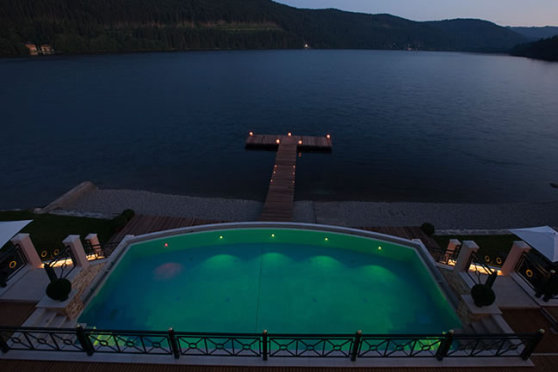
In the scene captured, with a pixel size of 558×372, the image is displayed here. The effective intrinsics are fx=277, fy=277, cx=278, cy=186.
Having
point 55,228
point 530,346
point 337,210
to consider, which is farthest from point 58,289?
point 337,210

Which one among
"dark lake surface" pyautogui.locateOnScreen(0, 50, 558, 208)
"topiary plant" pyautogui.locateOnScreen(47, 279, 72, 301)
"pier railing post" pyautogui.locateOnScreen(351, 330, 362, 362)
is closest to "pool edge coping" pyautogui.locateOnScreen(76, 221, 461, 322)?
"topiary plant" pyautogui.locateOnScreen(47, 279, 72, 301)

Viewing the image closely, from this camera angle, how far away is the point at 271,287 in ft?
45.3

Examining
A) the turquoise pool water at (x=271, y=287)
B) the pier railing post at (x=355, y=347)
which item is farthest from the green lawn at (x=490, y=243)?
the pier railing post at (x=355, y=347)

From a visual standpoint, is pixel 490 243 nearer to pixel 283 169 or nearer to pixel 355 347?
pixel 355 347

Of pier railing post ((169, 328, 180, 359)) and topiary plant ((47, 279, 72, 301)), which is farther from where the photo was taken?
topiary plant ((47, 279, 72, 301))

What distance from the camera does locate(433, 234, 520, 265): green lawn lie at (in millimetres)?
17219

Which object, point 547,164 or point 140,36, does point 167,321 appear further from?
point 140,36

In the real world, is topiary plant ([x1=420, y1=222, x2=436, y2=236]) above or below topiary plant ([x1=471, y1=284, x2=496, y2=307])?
below

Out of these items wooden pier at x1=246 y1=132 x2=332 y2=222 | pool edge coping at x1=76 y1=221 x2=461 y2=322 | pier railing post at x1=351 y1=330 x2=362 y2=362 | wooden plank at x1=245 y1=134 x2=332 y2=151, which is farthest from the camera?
wooden plank at x1=245 y1=134 x2=332 y2=151

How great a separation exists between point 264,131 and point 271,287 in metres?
37.9

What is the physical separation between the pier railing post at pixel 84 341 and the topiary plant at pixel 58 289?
273 centimetres

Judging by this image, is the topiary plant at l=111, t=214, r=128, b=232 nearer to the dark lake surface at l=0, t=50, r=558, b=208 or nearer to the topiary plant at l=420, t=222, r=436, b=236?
the dark lake surface at l=0, t=50, r=558, b=208

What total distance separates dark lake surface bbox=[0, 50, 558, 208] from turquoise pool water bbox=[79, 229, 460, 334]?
13.5 metres

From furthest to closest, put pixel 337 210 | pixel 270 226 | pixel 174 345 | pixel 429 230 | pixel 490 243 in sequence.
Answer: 1. pixel 337 210
2. pixel 429 230
3. pixel 490 243
4. pixel 270 226
5. pixel 174 345
